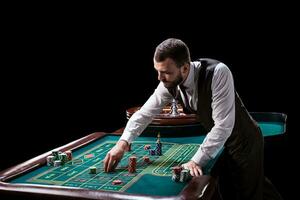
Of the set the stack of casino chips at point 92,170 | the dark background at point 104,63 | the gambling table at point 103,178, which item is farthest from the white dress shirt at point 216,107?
the dark background at point 104,63

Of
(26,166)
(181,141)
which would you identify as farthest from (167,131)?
(26,166)

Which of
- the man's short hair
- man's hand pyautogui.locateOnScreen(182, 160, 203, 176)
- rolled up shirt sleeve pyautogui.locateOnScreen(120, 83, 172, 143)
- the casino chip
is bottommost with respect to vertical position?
the casino chip

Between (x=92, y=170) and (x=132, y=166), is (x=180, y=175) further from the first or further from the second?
(x=92, y=170)

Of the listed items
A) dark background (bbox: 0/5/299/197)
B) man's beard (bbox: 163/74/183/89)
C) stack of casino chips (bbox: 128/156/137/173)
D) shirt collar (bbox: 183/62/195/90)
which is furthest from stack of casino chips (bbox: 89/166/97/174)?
dark background (bbox: 0/5/299/197)

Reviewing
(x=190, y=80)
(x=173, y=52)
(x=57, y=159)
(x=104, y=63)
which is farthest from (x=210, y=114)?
(x=104, y=63)

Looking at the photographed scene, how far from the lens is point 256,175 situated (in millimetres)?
2877

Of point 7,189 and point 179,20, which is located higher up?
point 179,20

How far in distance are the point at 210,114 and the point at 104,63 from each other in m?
3.39

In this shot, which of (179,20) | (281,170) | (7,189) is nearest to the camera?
(7,189)

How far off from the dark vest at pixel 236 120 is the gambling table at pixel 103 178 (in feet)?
0.79

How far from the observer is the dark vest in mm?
2666

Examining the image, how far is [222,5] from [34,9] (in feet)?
8.52

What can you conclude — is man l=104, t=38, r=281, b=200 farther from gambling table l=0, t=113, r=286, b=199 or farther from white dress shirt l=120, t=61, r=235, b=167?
gambling table l=0, t=113, r=286, b=199

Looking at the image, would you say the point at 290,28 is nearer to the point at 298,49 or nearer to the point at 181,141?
the point at 298,49
